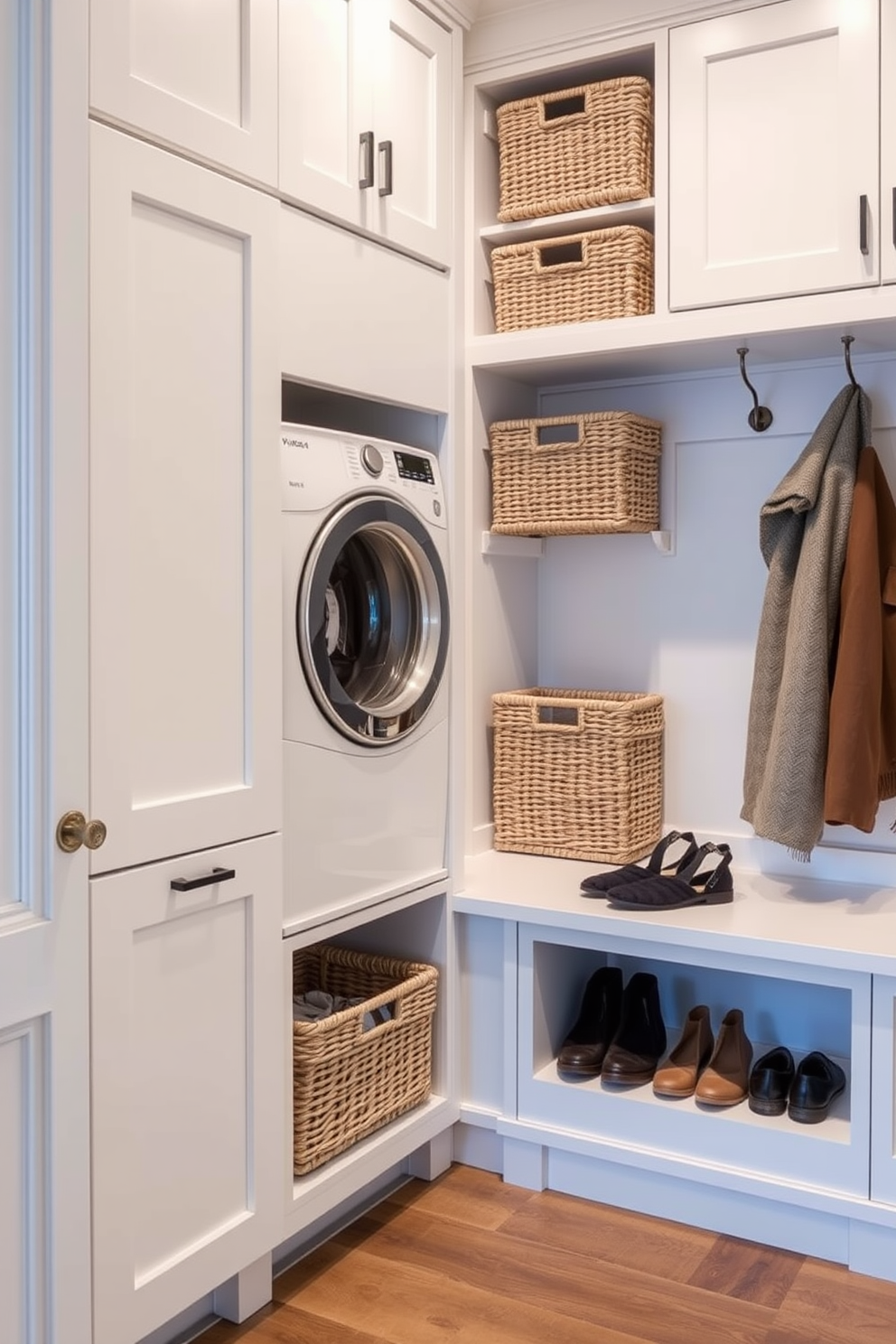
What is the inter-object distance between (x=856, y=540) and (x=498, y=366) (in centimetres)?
87

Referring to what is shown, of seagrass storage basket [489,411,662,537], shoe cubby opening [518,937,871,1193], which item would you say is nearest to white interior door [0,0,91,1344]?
shoe cubby opening [518,937,871,1193]

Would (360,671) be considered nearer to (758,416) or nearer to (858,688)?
(858,688)

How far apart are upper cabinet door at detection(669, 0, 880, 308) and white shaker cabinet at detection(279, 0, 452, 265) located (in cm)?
48

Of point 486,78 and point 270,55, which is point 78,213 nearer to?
point 270,55

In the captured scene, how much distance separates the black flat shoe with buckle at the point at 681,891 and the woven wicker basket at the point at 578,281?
1.17 m

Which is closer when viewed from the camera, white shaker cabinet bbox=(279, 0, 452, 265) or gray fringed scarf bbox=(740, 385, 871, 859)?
white shaker cabinet bbox=(279, 0, 452, 265)

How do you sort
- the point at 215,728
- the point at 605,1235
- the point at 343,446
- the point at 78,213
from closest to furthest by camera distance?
1. the point at 78,213
2. the point at 215,728
3. the point at 343,446
4. the point at 605,1235

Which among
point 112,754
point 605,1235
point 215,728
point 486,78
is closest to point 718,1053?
point 605,1235

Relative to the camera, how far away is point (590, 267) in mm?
2543

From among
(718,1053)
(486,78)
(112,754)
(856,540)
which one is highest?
(486,78)

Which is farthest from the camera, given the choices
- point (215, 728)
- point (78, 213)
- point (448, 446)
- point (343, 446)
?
point (448, 446)

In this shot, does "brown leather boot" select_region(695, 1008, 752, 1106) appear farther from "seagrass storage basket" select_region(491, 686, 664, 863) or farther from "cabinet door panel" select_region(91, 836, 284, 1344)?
"cabinet door panel" select_region(91, 836, 284, 1344)

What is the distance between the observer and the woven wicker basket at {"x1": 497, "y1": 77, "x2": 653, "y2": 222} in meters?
2.49

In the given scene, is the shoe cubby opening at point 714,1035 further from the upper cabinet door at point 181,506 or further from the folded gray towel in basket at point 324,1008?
the upper cabinet door at point 181,506
